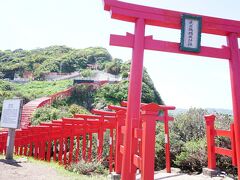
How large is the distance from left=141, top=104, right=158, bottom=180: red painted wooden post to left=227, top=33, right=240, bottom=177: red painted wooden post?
325cm

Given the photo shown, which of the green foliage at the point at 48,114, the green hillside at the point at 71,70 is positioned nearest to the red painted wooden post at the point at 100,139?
the green foliage at the point at 48,114

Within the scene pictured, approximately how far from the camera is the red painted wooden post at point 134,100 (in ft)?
17.9

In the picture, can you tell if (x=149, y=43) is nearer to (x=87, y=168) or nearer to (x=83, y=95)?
(x=87, y=168)

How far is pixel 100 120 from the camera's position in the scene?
9930 millimetres

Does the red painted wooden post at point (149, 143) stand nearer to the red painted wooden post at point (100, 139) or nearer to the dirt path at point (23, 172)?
the dirt path at point (23, 172)

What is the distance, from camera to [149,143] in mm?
4000

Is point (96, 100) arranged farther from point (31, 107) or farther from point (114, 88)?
point (31, 107)

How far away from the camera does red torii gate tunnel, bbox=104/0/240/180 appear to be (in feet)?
19.8

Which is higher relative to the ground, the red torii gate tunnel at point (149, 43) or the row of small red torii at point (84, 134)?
the red torii gate tunnel at point (149, 43)

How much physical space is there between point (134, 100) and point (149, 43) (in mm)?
1429

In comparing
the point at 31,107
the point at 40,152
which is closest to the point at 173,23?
the point at 40,152

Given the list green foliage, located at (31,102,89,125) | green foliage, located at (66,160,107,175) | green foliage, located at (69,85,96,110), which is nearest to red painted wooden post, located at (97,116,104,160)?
green foliage, located at (66,160,107,175)

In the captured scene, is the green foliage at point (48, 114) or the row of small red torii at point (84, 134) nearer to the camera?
the row of small red torii at point (84, 134)

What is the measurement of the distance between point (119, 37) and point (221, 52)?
102 inches
